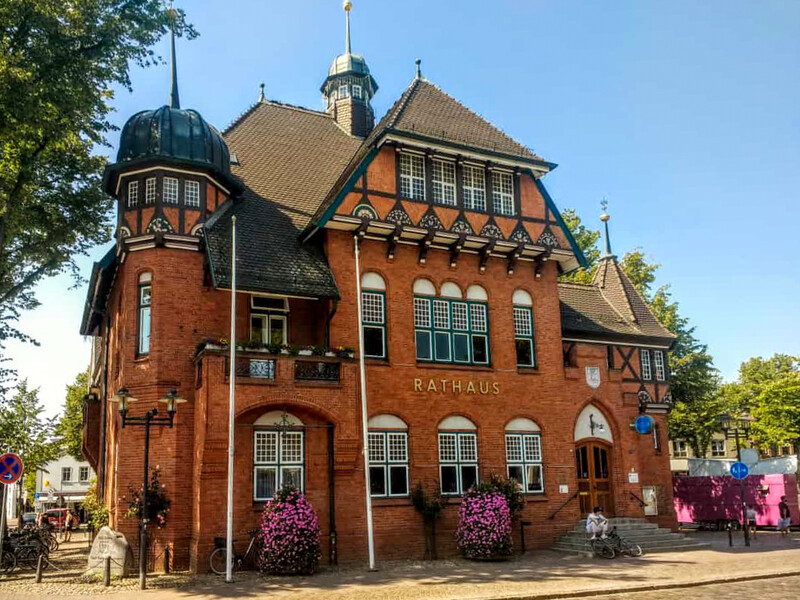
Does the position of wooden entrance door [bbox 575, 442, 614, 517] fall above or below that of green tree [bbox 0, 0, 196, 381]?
below

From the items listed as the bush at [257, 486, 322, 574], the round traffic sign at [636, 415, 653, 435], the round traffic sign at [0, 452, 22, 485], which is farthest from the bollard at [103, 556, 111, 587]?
the round traffic sign at [636, 415, 653, 435]

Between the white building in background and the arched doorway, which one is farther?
the white building in background

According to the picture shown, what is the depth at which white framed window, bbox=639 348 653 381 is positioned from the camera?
1213 inches

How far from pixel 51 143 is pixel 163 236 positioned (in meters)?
4.66

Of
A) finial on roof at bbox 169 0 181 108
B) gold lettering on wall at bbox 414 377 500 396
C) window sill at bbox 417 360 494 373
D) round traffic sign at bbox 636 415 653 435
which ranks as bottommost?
round traffic sign at bbox 636 415 653 435

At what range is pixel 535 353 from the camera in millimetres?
24734

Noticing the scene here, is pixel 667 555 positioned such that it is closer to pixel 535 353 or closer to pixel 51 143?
pixel 535 353

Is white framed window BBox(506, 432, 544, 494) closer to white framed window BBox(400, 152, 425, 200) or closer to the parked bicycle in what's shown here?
the parked bicycle

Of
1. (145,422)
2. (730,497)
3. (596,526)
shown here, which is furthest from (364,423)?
(730,497)

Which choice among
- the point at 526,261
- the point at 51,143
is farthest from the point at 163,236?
the point at 526,261

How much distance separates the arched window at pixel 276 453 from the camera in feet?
65.2

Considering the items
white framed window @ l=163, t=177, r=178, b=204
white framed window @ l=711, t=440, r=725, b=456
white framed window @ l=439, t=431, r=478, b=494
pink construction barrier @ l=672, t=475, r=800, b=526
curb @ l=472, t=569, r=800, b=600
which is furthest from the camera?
white framed window @ l=711, t=440, r=725, b=456

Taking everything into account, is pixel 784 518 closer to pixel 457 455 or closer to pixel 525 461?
pixel 525 461

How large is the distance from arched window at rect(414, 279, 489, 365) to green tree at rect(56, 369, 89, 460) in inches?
1253
